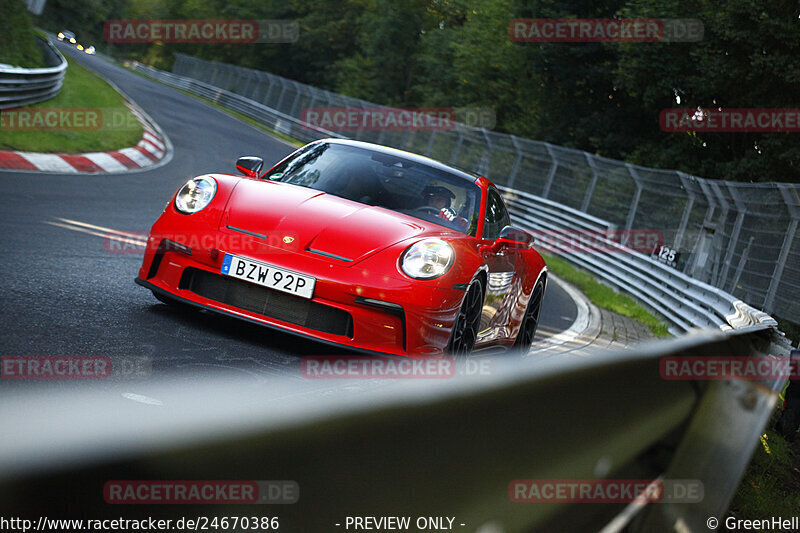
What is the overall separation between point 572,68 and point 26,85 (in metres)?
21.8

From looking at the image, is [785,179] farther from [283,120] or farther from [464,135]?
[283,120]

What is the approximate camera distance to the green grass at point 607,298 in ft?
39.5

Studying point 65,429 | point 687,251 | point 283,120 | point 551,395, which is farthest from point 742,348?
point 283,120

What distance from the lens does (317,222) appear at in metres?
5.20

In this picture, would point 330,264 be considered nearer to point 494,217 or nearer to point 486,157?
point 494,217

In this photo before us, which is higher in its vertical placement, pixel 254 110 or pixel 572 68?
pixel 572 68

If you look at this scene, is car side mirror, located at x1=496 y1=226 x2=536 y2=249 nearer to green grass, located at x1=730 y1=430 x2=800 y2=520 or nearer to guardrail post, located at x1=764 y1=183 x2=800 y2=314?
green grass, located at x1=730 y1=430 x2=800 y2=520

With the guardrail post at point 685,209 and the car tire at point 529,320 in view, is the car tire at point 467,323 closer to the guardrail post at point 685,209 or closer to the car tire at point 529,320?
the car tire at point 529,320

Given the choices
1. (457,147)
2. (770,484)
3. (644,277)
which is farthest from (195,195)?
(457,147)

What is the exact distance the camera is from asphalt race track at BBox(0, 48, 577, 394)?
14.7 feet

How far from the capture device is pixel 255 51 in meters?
67.0

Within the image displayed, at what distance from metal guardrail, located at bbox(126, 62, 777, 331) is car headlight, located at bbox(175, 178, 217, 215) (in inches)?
127

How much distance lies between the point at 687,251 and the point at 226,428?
1419cm

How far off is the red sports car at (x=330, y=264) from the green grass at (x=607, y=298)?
5.96 metres
